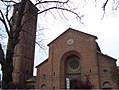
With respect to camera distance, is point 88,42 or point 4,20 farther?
point 88,42

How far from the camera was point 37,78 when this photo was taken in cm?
3897

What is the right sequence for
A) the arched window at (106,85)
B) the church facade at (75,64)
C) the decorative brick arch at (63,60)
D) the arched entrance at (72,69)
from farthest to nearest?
the decorative brick arch at (63,60) → the arched entrance at (72,69) → the church facade at (75,64) → the arched window at (106,85)

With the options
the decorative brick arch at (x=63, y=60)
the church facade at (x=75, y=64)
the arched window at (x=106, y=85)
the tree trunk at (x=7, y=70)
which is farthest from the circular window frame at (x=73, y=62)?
the tree trunk at (x=7, y=70)

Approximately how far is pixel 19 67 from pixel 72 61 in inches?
405

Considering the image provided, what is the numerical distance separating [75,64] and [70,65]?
0.93m

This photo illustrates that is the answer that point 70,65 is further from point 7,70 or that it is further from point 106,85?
point 7,70

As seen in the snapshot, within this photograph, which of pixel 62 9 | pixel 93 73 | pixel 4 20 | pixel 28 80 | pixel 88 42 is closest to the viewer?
pixel 4 20

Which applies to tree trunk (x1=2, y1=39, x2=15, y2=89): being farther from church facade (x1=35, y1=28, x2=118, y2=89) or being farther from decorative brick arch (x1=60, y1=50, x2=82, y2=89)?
decorative brick arch (x1=60, y1=50, x2=82, y2=89)

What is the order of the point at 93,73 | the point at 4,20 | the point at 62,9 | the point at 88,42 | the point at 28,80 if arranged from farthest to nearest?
the point at 28,80, the point at 88,42, the point at 93,73, the point at 62,9, the point at 4,20

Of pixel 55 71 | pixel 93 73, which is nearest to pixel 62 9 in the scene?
pixel 93 73

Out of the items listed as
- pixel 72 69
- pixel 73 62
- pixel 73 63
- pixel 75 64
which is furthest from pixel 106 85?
pixel 73 62

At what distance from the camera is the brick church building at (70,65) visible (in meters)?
34.5

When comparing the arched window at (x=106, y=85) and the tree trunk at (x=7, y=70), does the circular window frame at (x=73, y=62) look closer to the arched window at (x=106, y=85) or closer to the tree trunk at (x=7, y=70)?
the arched window at (x=106, y=85)

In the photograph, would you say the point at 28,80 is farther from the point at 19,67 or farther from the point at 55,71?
the point at 55,71
